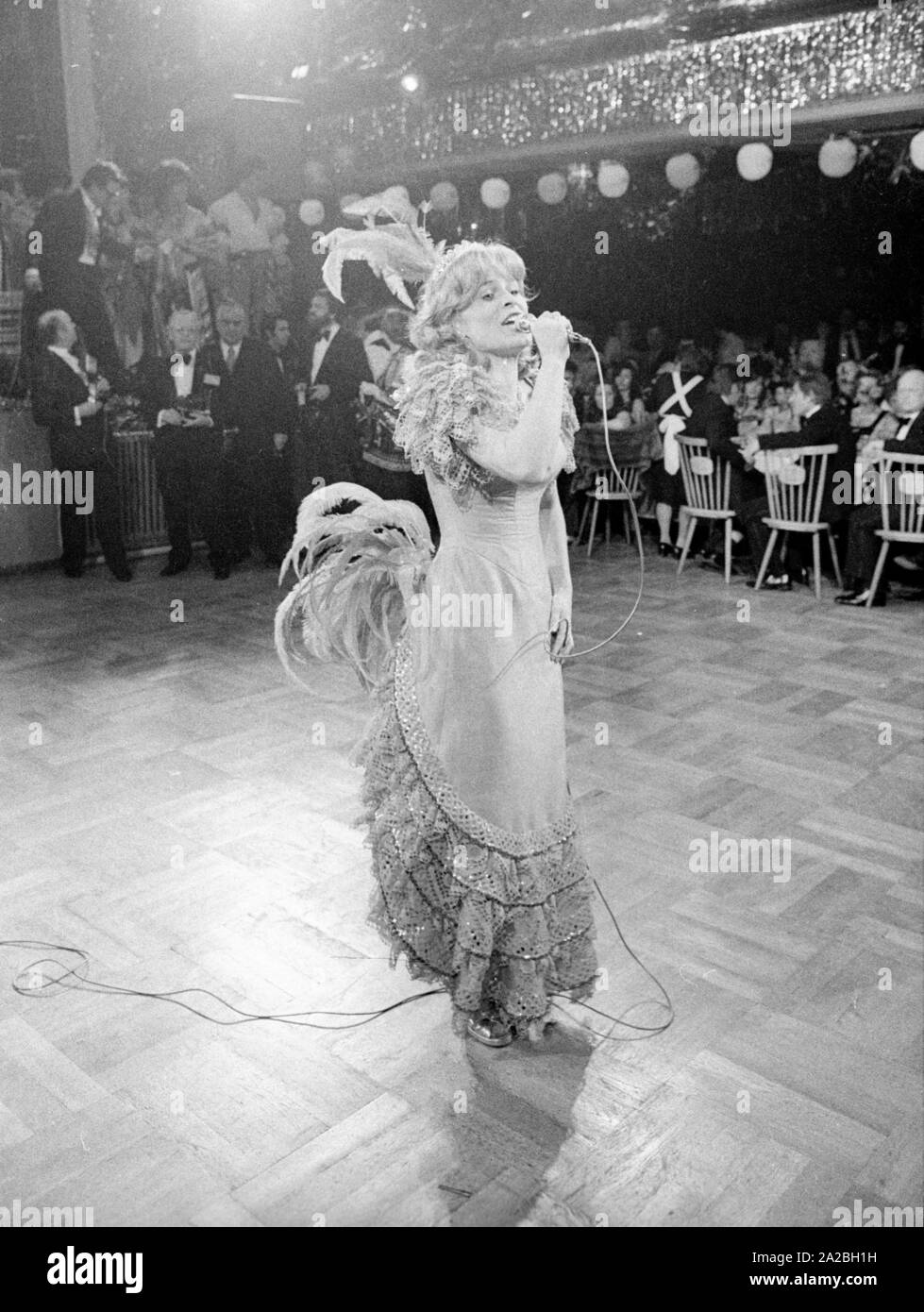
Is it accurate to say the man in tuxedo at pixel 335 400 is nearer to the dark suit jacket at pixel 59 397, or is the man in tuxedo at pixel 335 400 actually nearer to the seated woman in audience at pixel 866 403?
the dark suit jacket at pixel 59 397

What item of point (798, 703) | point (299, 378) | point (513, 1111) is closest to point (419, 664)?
Result: point (513, 1111)

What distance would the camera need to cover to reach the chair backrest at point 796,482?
19.8ft

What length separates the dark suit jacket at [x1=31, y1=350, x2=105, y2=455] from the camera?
256 inches

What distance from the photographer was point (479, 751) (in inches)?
89.7

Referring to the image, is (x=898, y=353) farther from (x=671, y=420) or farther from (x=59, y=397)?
(x=59, y=397)

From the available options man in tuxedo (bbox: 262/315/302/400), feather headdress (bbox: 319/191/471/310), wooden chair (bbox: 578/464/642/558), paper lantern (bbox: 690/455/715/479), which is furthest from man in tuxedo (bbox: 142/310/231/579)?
feather headdress (bbox: 319/191/471/310)

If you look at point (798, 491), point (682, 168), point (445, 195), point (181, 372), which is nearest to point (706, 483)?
point (798, 491)

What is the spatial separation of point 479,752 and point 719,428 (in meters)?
4.66

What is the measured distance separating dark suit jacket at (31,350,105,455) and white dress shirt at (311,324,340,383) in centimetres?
139

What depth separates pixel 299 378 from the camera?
765 centimetres

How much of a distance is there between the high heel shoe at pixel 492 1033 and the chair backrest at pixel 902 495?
407cm

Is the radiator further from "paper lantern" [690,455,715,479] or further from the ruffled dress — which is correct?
the ruffled dress

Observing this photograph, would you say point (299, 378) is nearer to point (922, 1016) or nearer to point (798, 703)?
point (798, 703)

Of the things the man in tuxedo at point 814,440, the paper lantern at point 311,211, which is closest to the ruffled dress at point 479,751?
the man in tuxedo at point 814,440
